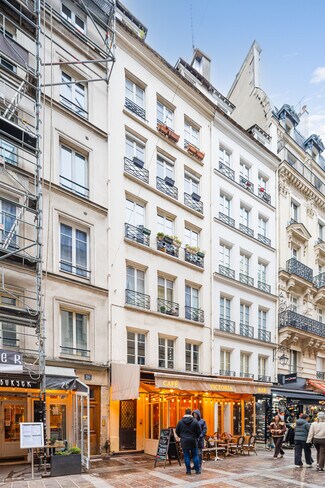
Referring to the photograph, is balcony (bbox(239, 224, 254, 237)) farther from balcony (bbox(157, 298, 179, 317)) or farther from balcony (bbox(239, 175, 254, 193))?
balcony (bbox(157, 298, 179, 317))

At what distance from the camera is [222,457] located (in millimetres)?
15461

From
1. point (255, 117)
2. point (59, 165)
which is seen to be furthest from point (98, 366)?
point (255, 117)

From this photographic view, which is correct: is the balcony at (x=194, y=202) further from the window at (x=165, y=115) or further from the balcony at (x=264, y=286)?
the balcony at (x=264, y=286)

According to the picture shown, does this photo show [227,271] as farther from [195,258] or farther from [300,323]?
[300,323]

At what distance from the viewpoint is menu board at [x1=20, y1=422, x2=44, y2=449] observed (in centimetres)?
1075

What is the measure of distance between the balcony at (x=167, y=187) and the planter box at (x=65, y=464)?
11.5m

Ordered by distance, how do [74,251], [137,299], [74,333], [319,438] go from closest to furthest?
[319,438], [74,333], [74,251], [137,299]

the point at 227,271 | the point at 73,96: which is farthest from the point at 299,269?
the point at 73,96

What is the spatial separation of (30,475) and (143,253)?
9.18m

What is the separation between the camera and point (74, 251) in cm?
1558

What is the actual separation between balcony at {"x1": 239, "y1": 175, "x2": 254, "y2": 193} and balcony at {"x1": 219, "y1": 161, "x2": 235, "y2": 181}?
0.82 metres

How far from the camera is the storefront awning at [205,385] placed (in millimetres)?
14234

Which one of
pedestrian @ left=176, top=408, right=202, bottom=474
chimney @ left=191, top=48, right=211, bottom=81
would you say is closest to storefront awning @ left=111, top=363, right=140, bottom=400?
pedestrian @ left=176, top=408, right=202, bottom=474

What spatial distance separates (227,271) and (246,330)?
3.36 m
